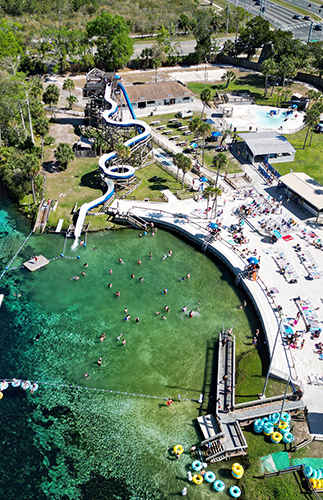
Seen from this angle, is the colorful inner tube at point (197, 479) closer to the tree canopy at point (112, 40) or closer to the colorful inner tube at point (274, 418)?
the colorful inner tube at point (274, 418)

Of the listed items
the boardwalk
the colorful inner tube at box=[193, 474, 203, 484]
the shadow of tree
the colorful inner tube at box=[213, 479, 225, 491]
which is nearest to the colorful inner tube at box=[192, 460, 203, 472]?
the colorful inner tube at box=[193, 474, 203, 484]

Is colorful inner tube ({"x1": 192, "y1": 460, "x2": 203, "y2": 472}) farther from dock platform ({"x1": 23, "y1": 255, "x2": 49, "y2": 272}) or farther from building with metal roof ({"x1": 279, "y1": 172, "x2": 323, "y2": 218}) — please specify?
building with metal roof ({"x1": 279, "y1": 172, "x2": 323, "y2": 218})

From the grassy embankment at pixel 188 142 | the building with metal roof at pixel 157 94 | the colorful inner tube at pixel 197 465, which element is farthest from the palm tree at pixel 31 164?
the colorful inner tube at pixel 197 465

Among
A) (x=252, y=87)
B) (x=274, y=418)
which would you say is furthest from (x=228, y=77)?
(x=274, y=418)

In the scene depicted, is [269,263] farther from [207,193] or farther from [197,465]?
[197,465]

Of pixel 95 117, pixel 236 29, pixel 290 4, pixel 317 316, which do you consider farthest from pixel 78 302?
pixel 290 4
